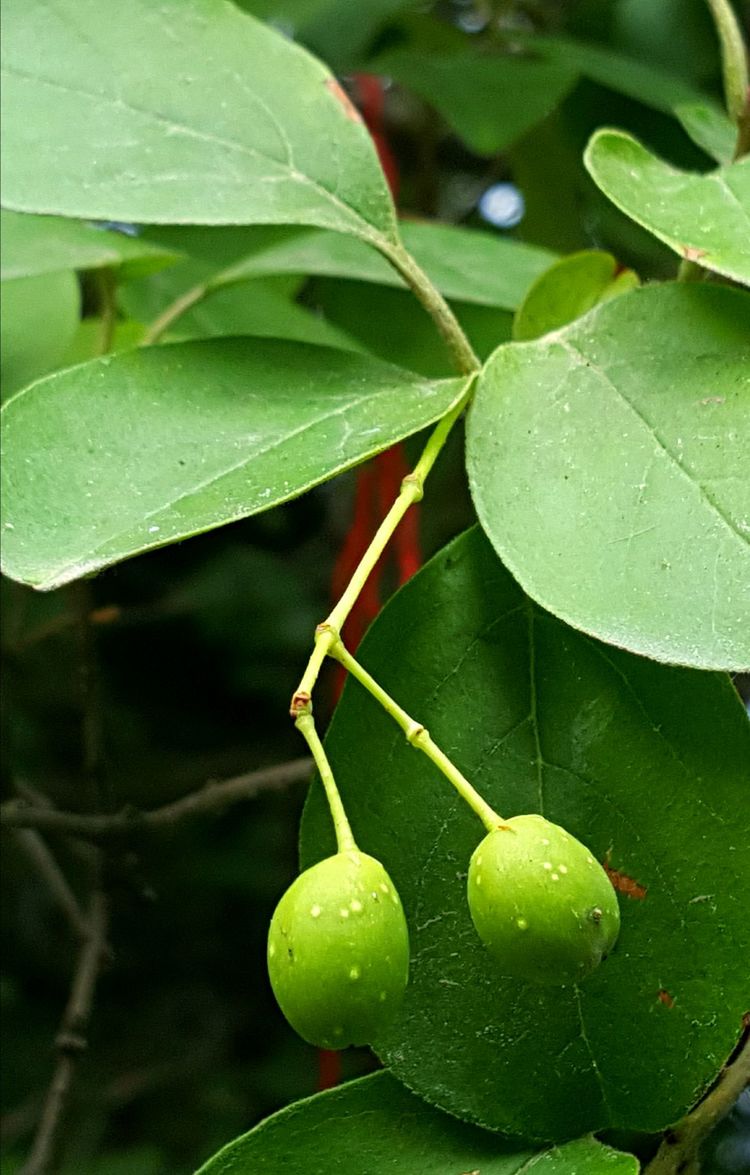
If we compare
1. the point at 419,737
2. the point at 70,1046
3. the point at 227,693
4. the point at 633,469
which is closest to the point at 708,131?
the point at 633,469

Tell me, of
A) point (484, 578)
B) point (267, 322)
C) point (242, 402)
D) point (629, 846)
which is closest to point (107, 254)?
A: point (267, 322)

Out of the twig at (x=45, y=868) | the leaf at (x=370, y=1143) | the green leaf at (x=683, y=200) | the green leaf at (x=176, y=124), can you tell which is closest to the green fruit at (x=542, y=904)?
the leaf at (x=370, y=1143)

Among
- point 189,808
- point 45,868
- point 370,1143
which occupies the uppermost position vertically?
point 370,1143

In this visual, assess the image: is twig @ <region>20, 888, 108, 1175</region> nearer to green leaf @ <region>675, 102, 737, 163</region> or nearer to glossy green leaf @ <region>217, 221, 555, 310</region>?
glossy green leaf @ <region>217, 221, 555, 310</region>

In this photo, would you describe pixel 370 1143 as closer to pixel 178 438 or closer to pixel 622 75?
pixel 178 438

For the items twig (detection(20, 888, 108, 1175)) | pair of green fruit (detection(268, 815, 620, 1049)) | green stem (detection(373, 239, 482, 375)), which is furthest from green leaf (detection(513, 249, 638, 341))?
twig (detection(20, 888, 108, 1175))

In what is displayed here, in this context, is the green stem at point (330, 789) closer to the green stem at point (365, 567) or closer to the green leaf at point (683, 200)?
the green stem at point (365, 567)
